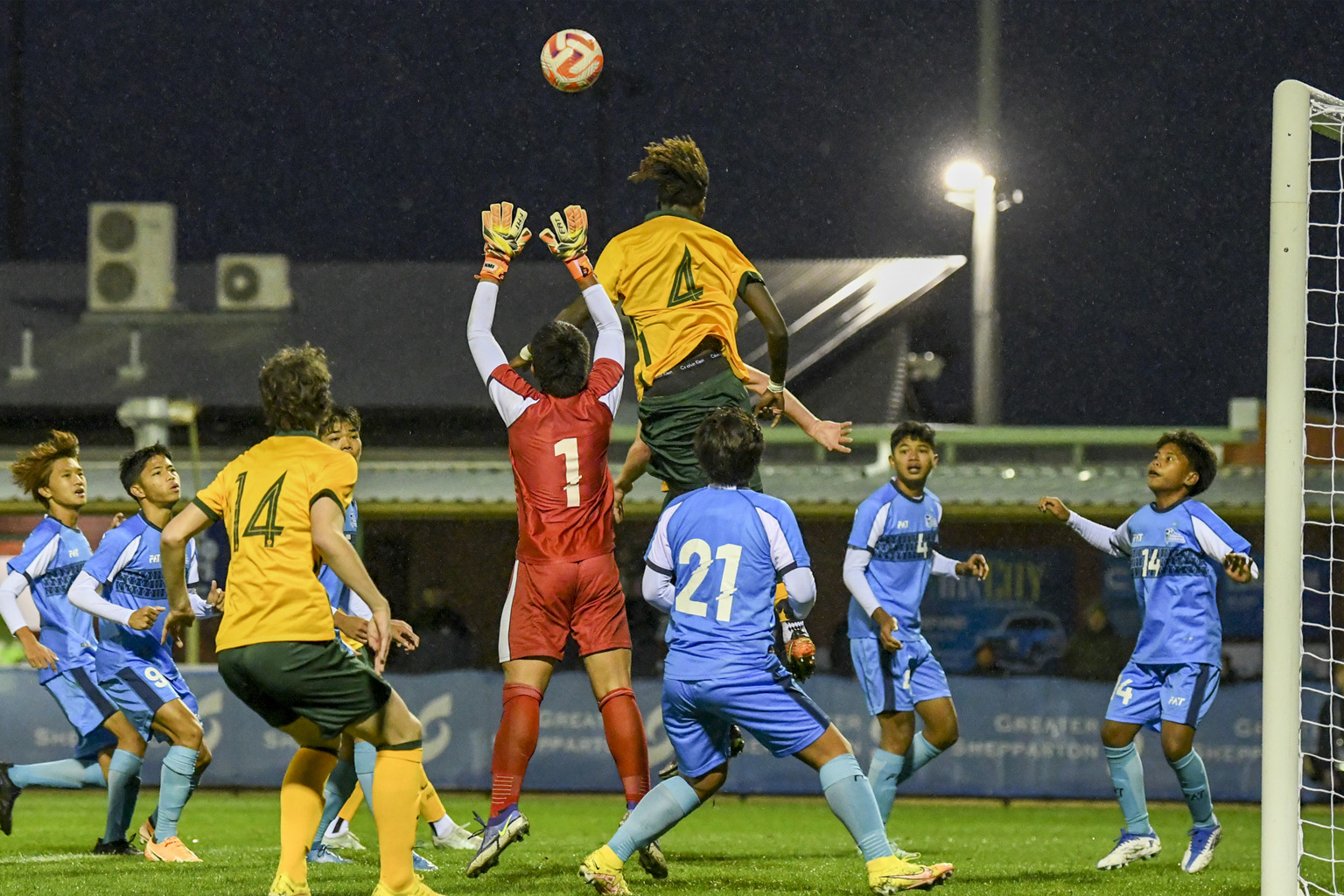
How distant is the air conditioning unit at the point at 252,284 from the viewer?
1159 inches

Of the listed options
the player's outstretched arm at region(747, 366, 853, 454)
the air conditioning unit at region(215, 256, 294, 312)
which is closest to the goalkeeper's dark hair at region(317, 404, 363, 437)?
the player's outstretched arm at region(747, 366, 853, 454)

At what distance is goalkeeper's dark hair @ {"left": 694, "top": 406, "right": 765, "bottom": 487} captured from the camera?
6.33 m

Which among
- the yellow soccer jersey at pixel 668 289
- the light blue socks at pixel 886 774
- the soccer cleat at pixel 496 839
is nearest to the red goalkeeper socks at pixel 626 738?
the soccer cleat at pixel 496 839

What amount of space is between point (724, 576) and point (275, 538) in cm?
172

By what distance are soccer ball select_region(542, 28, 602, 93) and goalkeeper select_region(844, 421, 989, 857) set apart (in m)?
2.74

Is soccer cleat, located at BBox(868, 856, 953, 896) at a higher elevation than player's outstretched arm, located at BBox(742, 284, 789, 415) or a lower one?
lower

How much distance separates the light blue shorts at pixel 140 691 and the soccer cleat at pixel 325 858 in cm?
125

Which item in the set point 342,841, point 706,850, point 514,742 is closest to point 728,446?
point 514,742

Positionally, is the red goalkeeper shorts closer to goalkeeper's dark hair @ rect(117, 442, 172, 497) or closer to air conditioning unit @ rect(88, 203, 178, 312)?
goalkeeper's dark hair @ rect(117, 442, 172, 497)

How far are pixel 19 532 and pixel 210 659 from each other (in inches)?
125

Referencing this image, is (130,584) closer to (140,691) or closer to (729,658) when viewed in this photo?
(140,691)

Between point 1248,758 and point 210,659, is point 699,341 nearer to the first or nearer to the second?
point 1248,758

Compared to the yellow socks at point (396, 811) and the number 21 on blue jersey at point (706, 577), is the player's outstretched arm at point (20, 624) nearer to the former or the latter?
the yellow socks at point (396, 811)

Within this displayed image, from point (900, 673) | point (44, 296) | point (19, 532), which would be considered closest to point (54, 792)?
point (19, 532)
